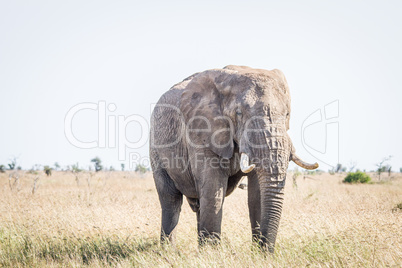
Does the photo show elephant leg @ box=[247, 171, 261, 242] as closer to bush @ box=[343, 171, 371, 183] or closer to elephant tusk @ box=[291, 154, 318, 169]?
elephant tusk @ box=[291, 154, 318, 169]

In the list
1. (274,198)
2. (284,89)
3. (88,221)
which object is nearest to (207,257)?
(274,198)

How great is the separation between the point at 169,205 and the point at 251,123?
2.76m

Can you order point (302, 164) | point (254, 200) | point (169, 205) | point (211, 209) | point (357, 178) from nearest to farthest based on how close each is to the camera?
point (302, 164) < point (211, 209) < point (254, 200) < point (169, 205) < point (357, 178)

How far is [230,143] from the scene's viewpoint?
582 cm

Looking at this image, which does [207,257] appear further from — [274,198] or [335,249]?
[335,249]

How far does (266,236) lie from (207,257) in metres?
0.80

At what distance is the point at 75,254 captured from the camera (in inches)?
266

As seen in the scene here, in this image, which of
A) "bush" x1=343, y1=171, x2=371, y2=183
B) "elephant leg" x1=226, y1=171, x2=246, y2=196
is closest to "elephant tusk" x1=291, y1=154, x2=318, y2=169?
"elephant leg" x1=226, y1=171, x2=246, y2=196

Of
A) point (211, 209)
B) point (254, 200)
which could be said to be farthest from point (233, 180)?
point (211, 209)

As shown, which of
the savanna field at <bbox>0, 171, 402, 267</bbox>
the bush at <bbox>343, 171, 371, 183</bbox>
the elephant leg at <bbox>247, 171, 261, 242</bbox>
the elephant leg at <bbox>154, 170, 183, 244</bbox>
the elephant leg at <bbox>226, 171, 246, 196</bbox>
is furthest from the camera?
the bush at <bbox>343, 171, 371, 183</bbox>

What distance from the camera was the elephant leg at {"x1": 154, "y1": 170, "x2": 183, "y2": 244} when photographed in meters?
7.33

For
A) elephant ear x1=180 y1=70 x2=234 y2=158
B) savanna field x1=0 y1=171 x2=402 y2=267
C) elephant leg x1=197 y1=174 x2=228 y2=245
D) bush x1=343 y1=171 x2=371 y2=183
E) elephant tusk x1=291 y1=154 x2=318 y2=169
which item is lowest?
bush x1=343 y1=171 x2=371 y2=183

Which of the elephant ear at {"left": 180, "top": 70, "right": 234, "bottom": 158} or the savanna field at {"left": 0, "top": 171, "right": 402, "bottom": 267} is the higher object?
the elephant ear at {"left": 180, "top": 70, "right": 234, "bottom": 158}

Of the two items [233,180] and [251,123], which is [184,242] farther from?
[251,123]
